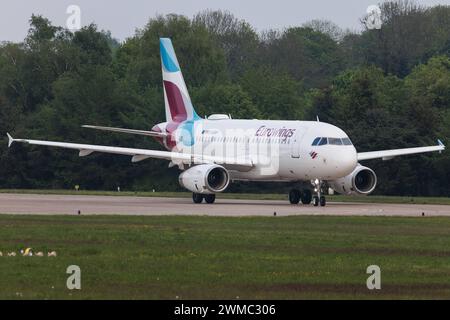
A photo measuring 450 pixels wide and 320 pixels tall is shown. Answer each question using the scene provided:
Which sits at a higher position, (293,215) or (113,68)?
(113,68)

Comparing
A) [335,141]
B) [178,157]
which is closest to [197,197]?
[178,157]

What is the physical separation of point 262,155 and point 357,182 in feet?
13.9

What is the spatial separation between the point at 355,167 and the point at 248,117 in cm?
3804

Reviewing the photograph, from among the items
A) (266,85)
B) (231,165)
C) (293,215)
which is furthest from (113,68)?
(293,215)

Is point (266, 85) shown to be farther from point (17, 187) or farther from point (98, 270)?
point (98, 270)

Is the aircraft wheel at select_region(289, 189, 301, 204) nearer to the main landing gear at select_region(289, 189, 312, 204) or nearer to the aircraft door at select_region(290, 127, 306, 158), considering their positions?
the main landing gear at select_region(289, 189, 312, 204)

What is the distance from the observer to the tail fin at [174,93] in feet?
209

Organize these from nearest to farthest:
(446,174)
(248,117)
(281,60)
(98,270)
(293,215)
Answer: (98,270)
(293,215)
(446,174)
(248,117)
(281,60)

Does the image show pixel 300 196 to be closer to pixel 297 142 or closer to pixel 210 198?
pixel 297 142

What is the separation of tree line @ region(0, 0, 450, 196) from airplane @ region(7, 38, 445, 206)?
1526cm

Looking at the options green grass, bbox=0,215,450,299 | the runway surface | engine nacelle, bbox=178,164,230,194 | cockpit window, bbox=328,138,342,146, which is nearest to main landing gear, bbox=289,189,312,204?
the runway surface

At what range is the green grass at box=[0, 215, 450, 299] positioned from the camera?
23344 mm

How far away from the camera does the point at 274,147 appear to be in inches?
2205

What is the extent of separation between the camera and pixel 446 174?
74375 mm
